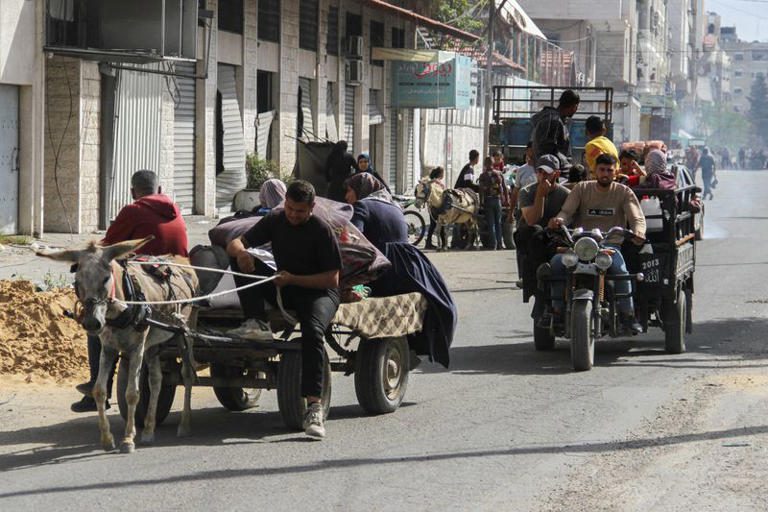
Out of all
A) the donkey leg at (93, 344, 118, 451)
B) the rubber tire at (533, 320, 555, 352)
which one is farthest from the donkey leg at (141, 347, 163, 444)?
the rubber tire at (533, 320, 555, 352)

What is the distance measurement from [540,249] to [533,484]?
5.27 meters

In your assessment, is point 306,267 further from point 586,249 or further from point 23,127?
point 23,127

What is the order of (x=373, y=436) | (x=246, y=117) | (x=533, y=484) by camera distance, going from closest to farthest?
(x=533, y=484) → (x=373, y=436) → (x=246, y=117)

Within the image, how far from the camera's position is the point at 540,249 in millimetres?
12547

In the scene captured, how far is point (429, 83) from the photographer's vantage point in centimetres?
4025

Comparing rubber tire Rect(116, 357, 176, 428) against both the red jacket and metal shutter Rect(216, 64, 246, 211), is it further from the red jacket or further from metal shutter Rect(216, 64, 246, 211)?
metal shutter Rect(216, 64, 246, 211)

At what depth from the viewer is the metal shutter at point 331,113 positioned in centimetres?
3550

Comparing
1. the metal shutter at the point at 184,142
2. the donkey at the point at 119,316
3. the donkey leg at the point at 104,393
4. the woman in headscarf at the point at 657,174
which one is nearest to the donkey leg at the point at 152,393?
the donkey at the point at 119,316

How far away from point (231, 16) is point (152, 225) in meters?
20.9

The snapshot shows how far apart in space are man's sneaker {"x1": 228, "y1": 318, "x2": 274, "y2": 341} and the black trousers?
0.29 feet

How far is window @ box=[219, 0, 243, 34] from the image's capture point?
29.0m

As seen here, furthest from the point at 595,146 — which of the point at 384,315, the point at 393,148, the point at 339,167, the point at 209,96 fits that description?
the point at 393,148

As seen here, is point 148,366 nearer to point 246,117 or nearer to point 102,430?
point 102,430

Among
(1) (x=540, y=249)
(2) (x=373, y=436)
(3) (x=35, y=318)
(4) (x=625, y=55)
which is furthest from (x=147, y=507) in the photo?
(4) (x=625, y=55)
